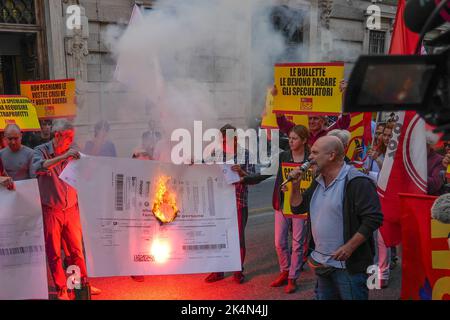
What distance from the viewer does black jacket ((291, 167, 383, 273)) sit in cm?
297

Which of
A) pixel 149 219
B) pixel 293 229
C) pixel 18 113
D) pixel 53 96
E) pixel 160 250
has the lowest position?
pixel 293 229

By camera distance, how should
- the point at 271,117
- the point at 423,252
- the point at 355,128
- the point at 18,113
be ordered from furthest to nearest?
the point at 355,128, the point at 271,117, the point at 18,113, the point at 423,252

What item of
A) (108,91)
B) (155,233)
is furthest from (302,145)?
(108,91)

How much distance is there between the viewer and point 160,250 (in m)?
3.86

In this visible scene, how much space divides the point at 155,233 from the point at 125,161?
66 cm

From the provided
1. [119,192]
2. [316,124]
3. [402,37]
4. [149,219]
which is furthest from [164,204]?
[402,37]

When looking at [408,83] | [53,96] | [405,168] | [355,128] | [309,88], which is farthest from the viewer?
[355,128]

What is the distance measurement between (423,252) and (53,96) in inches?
183

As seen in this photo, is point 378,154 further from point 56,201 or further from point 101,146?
point 56,201

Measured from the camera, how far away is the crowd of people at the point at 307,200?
3049 mm

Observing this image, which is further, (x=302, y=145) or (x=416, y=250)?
(x=302, y=145)

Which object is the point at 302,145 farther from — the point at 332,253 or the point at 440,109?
the point at 440,109

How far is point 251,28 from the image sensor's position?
26.5 ft

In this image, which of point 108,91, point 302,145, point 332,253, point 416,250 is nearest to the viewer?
point 332,253
